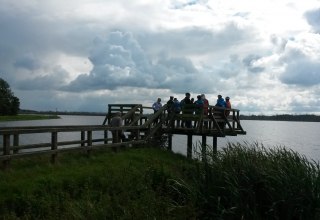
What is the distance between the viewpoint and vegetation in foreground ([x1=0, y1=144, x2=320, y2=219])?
30.0 feet

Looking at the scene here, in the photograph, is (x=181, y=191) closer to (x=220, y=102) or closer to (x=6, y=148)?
(x=6, y=148)

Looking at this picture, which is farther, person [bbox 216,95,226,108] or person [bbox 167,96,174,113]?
person [bbox 216,95,226,108]

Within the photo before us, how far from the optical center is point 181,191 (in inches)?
428

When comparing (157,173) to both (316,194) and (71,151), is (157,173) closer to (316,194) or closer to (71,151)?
(71,151)

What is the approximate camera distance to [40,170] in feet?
39.3

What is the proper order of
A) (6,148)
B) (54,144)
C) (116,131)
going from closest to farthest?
(6,148), (54,144), (116,131)

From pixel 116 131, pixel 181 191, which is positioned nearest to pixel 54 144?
pixel 116 131

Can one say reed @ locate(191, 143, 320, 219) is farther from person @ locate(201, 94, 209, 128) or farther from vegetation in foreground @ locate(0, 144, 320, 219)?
person @ locate(201, 94, 209, 128)

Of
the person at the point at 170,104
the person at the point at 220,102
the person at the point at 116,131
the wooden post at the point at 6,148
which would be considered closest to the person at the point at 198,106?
the person at the point at 170,104

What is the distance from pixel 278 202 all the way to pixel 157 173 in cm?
388

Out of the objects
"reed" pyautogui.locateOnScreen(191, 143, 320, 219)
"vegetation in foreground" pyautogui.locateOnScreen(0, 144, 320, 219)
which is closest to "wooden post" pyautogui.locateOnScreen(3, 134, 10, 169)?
"vegetation in foreground" pyautogui.locateOnScreen(0, 144, 320, 219)

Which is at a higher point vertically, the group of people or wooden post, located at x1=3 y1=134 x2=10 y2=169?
the group of people

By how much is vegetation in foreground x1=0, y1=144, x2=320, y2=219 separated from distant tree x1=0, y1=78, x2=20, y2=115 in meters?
103

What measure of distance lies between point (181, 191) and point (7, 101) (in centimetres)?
11025
